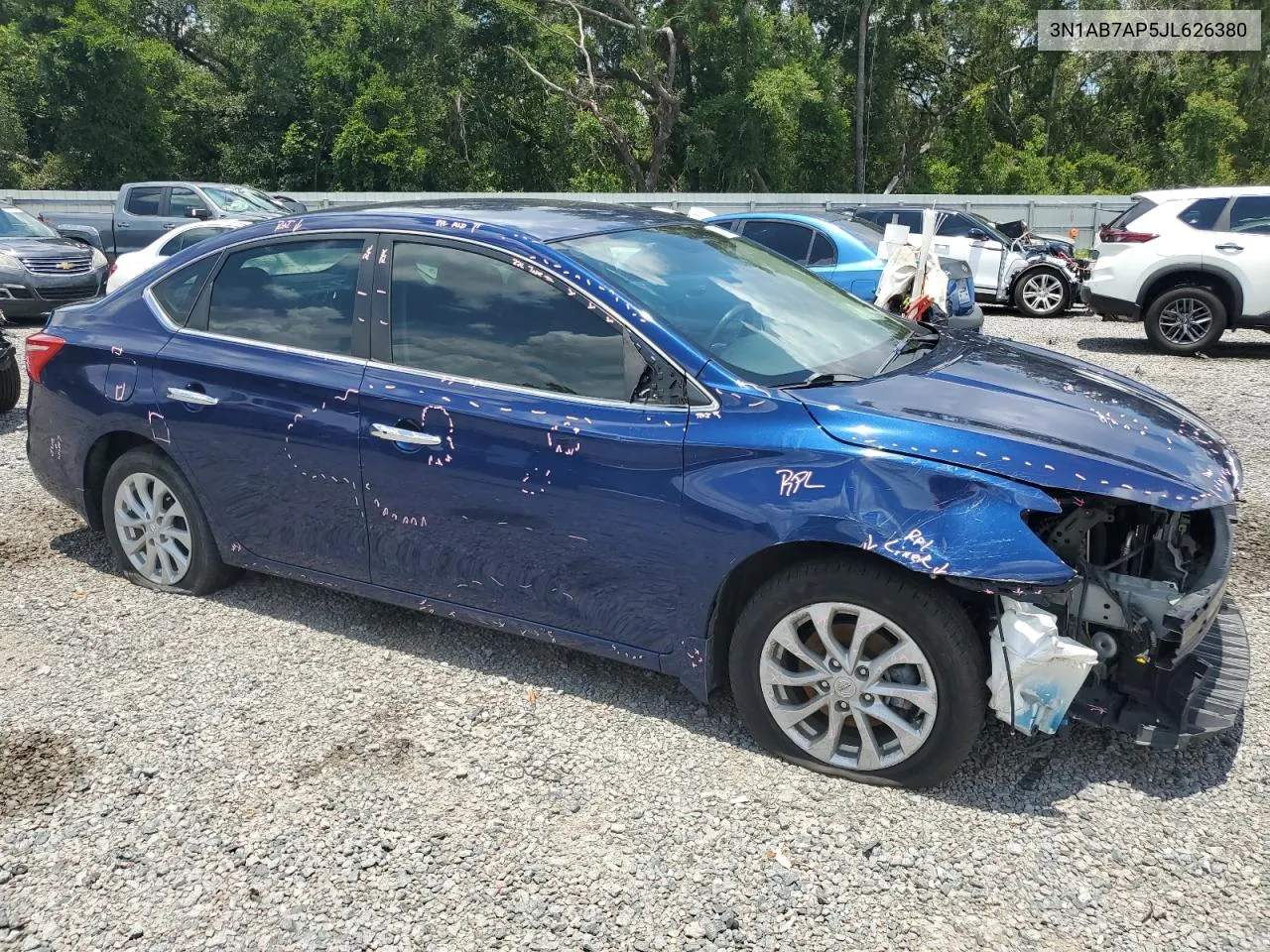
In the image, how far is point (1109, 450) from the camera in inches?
124

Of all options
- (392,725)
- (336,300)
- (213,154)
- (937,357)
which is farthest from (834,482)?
(213,154)

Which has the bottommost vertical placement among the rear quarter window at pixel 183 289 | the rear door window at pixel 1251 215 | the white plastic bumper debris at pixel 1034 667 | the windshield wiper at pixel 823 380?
the white plastic bumper debris at pixel 1034 667

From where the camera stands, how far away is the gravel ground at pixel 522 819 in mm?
2736

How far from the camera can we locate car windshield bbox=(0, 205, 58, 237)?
13496mm

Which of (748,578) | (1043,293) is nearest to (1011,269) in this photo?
(1043,293)

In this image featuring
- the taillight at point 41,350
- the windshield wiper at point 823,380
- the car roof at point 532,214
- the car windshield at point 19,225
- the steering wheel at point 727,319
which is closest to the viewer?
→ the windshield wiper at point 823,380

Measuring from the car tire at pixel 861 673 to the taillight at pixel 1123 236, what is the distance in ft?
31.6

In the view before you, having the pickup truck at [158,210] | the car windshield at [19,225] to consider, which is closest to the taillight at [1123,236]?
the pickup truck at [158,210]

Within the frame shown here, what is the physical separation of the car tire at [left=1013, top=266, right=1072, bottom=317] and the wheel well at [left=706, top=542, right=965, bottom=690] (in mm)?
13008

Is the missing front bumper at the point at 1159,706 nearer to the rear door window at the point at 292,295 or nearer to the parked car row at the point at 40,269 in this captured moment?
the rear door window at the point at 292,295

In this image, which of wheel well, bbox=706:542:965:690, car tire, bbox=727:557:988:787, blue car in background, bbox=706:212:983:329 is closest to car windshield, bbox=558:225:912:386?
wheel well, bbox=706:542:965:690

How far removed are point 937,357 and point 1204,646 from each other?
4.38 feet

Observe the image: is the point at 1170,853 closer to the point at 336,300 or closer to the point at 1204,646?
the point at 1204,646

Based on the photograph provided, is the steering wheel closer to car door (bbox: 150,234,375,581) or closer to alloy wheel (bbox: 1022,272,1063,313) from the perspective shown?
car door (bbox: 150,234,375,581)
